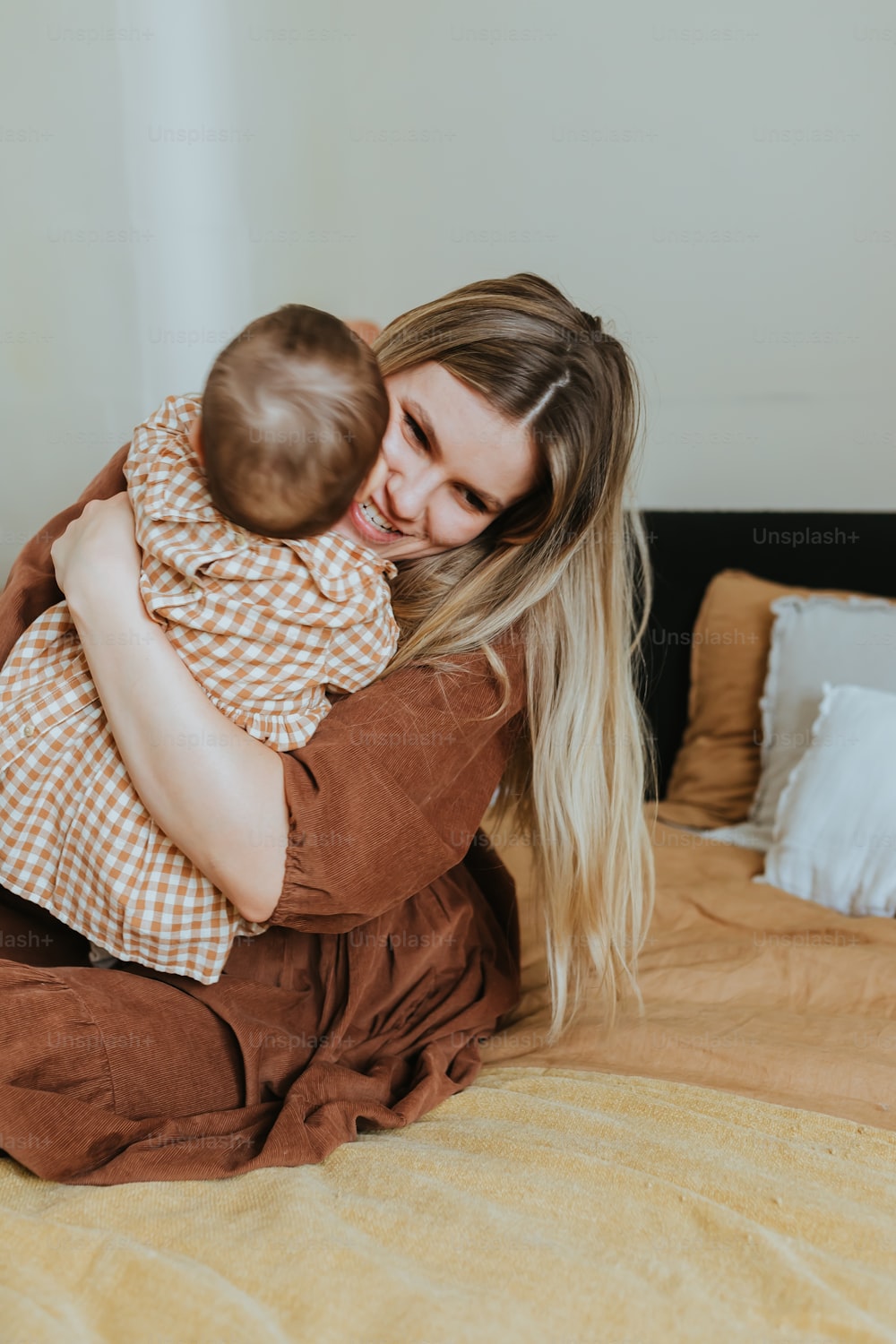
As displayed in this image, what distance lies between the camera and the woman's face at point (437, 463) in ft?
3.92

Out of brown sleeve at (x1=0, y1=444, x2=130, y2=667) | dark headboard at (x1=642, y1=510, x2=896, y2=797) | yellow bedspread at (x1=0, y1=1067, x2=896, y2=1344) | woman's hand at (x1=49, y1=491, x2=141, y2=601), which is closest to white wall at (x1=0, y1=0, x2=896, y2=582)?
dark headboard at (x1=642, y1=510, x2=896, y2=797)

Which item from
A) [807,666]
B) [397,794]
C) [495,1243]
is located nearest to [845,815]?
[807,666]

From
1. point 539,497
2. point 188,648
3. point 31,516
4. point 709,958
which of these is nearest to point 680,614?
point 709,958

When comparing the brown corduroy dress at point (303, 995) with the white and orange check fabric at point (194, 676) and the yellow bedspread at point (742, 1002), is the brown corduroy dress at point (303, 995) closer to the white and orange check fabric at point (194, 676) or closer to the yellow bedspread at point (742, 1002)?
the white and orange check fabric at point (194, 676)

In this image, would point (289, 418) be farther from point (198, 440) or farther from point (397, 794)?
point (397, 794)

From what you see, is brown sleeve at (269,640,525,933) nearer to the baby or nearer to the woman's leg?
the baby

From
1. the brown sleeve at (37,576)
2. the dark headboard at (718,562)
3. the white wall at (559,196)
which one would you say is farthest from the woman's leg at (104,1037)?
the dark headboard at (718,562)

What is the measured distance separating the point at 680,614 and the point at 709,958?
92 centimetres

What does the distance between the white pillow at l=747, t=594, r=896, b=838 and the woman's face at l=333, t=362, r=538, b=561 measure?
1097mm

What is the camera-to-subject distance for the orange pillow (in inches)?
89.0

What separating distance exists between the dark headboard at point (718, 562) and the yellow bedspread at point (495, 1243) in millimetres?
1314

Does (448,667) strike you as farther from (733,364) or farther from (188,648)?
(733,364)

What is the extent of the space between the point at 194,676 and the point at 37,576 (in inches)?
11.3

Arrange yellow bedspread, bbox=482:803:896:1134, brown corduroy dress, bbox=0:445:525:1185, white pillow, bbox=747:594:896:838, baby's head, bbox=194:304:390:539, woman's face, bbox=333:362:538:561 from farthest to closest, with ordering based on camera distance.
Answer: white pillow, bbox=747:594:896:838 < yellow bedspread, bbox=482:803:896:1134 < woman's face, bbox=333:362:538:561 < brown corduroy dress, bbox=0:445:525:1185 < baby's head, bbox=194:304:390:539
